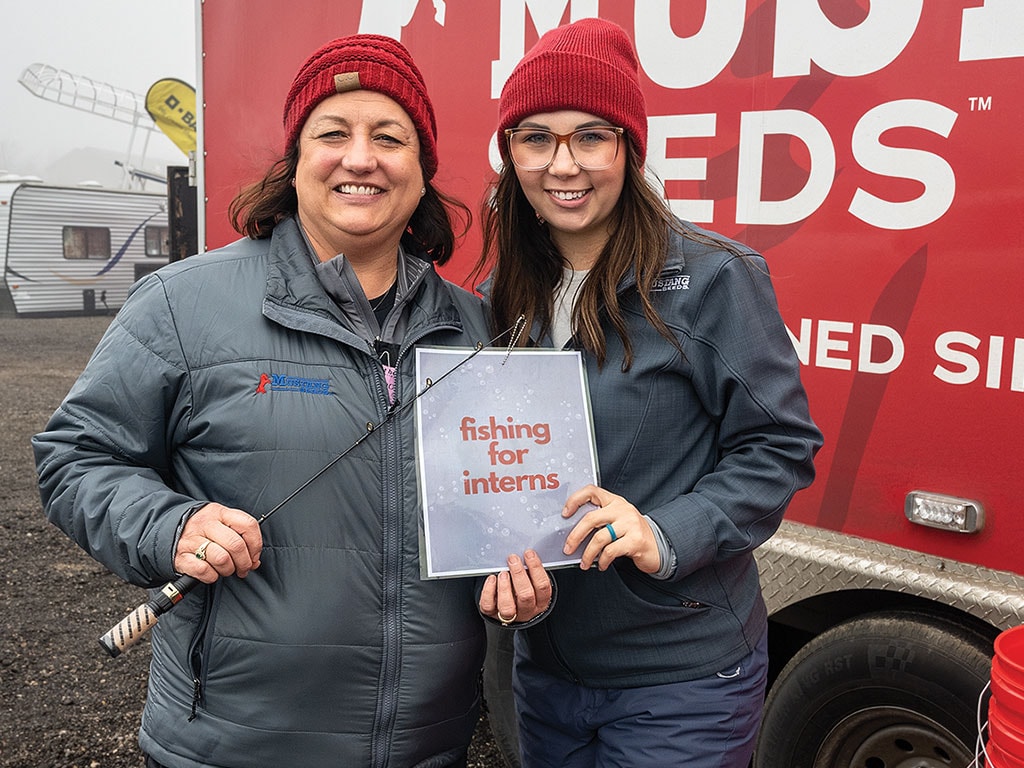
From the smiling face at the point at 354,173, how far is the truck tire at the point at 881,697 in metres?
1.56

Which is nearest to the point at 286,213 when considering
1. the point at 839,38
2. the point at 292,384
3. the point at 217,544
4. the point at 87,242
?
the point at 292,384

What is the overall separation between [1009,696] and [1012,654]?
0.12 metres

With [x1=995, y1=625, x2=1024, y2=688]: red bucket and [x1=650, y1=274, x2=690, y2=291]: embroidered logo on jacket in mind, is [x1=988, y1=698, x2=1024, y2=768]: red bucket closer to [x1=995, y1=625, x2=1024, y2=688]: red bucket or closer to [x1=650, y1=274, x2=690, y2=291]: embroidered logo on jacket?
[x1=995, y1=625, x2=1024, y2=688]: red bucket

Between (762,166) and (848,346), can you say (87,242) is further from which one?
(848,346)

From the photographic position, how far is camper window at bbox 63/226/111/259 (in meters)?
19.0

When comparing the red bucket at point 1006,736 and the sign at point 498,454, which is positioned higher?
the sign at point 498,454

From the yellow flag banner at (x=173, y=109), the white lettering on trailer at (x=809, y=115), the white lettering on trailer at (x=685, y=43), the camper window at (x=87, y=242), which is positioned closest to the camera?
the white lettering on trailer at (x=809, y=115)

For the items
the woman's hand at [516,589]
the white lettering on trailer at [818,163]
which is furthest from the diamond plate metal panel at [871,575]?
the woman's hand at [516,589]

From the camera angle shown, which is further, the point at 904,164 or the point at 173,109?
the point at 173,109

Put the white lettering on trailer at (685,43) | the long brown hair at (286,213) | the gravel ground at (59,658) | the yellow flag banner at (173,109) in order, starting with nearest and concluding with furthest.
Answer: the long brown hair at (286,213) → the white lettering on trailer at (685,43) → the gravel ground at (59,658) → the yellow flag banner at (173,109)

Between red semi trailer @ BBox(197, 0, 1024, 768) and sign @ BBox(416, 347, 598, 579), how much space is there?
35.7 inches

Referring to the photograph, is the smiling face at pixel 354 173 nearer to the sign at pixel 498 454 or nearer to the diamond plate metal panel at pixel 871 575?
the sign at pixel 498 454

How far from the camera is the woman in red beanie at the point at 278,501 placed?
1493 millimetres

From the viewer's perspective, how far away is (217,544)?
4.47ft
